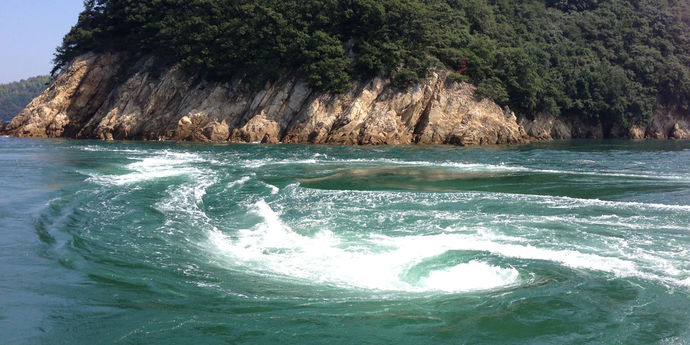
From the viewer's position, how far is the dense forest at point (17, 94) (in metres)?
170

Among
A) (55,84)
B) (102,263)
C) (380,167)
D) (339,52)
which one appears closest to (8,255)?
(102,263)

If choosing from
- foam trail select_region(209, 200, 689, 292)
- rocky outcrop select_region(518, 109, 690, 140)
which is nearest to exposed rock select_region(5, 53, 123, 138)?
rocky outcrop select_region(518, 109, 690, 140)

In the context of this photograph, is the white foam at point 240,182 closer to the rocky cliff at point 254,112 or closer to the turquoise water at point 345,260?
the turquoise water at point 345,260

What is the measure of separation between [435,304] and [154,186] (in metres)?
13.1

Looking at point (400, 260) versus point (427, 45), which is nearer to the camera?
point (400, 260)

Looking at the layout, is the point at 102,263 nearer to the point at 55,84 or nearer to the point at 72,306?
the point at 72,306

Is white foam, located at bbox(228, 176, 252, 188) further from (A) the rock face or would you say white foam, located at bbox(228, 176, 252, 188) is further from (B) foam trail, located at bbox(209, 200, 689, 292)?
(A) the rock face

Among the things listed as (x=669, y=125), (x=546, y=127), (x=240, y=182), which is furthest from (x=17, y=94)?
(x=240, y=182)

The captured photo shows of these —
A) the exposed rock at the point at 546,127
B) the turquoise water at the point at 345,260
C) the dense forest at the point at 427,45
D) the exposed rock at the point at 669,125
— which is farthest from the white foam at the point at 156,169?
the exposed rock at the point at 669,125

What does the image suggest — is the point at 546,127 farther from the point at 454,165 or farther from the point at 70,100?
the point at 70,100

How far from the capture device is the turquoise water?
268 inches

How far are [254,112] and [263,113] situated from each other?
42.2 inches

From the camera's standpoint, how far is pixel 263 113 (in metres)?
41.4

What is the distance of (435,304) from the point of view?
299 inches
